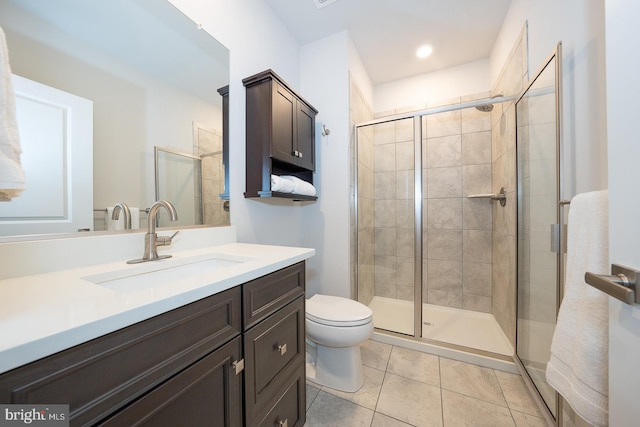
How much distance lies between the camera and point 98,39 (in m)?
0.83

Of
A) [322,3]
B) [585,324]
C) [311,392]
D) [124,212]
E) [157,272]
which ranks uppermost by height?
[322,3]

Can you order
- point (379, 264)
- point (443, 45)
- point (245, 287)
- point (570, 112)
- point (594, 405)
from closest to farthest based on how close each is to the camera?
point (594, 405), point (245, 287), point (570, 112), point (443, 45), point (379, 264)

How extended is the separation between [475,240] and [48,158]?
2801 millimetres

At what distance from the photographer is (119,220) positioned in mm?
883

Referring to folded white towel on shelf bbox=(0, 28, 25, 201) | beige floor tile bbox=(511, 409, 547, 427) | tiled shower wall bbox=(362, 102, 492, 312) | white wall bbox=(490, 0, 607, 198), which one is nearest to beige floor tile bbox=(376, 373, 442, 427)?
beige floor tile bbox=(511, 409, 547, 427)

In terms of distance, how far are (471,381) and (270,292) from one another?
1.46 metres

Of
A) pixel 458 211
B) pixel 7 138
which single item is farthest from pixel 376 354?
pixel 7 138

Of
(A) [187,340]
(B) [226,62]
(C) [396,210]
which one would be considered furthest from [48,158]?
(C) [396,210]

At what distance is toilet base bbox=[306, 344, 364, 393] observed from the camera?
4.42 feet

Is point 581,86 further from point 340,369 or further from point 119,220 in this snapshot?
point 119,220

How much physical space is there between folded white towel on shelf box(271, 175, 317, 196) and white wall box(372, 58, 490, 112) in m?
1.66

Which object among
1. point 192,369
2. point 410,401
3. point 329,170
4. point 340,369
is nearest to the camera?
point 192,369

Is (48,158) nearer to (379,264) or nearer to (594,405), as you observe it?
(594,405)

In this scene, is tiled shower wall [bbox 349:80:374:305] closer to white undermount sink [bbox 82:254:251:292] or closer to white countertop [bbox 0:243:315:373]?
white undermount sink [bbox 82:254:251:292]
